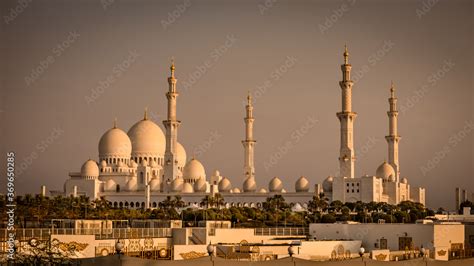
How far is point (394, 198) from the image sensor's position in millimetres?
67062

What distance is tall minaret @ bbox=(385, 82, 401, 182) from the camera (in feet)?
224

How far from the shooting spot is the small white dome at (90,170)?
74250 millimetres

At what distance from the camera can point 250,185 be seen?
70.6m

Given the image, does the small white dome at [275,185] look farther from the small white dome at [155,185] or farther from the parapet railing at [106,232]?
the parapet railing at [106,232]

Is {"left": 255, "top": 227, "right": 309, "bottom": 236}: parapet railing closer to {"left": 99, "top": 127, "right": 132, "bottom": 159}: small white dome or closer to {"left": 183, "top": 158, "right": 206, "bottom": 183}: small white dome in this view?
{"left": 183, "top": 158, "right": 206, "bottom": 183}: small white dome

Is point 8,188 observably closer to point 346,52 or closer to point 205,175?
point 346,52

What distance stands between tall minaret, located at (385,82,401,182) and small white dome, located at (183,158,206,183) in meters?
16.2

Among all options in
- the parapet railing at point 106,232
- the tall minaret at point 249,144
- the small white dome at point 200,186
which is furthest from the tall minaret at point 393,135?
the parapet railing at point 106,232

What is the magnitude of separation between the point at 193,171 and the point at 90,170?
28.7ft

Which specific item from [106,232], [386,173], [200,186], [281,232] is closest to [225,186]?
[200,186]

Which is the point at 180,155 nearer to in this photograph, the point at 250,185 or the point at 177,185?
the point at 177,185

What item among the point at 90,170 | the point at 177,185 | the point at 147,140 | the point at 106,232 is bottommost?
the point at 106,232

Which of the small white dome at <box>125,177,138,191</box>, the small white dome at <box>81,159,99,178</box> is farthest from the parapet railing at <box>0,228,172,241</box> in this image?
the small white dome at <box>81,159,99,178</box>

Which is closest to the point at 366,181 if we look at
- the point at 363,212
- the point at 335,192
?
the point at 335,192
